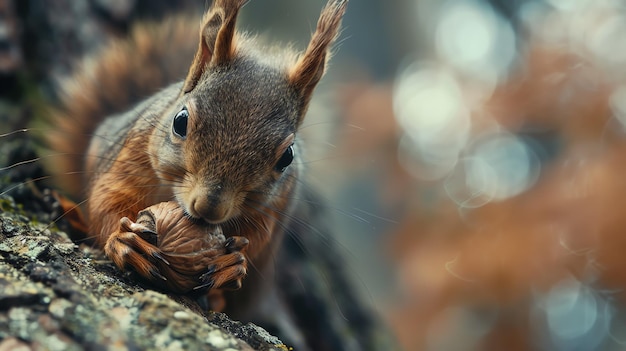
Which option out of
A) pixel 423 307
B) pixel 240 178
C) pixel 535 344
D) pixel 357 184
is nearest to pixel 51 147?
pixel 240 178

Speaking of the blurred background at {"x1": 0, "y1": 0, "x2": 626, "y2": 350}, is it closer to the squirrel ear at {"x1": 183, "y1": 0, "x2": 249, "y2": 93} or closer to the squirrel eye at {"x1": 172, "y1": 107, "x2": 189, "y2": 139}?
the squirrel ear at {"x1": 183, "y1": 0, "x2": 249, "y2": 93}

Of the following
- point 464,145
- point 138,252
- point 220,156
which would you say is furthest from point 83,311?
point 464,145

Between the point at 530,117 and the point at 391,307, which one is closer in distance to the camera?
the point at 530,117

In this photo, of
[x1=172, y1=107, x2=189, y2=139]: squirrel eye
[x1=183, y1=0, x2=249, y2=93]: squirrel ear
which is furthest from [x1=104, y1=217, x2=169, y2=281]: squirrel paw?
[x1=183, y1=0, x2=249, y2=93]: squirrel ear

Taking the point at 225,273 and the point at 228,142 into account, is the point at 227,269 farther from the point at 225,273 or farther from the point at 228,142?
the point at 228,142

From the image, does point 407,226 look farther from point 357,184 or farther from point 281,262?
point 281,262

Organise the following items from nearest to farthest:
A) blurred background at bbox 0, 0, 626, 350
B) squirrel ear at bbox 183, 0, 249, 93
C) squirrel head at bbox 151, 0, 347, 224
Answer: squirrel head at bbox 151, 0, 347, 224 < squirrel ear at bbox 183, 0, 249, 93 < blurred background at bbox 0, 0, 626, 350
